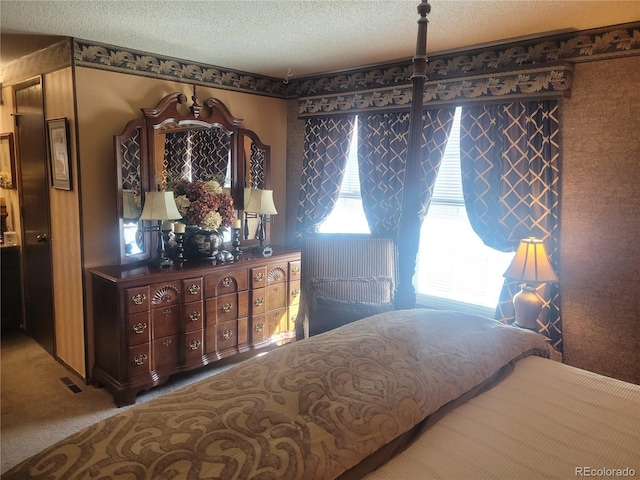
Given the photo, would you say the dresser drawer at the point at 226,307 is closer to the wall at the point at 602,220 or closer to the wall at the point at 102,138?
the wall at the point at 102,138

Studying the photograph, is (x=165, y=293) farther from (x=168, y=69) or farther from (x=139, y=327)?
(x=168, y=69)

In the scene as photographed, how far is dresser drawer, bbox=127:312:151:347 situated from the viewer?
3.02 metres

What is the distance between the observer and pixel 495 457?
1258 mm

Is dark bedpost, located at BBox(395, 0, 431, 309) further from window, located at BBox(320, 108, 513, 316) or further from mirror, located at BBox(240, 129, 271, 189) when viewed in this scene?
mirror, located at BBox(240, 129, 271, 189)

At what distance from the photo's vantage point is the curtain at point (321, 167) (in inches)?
160

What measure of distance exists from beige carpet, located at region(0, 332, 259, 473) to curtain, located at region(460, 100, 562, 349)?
7.21 ft

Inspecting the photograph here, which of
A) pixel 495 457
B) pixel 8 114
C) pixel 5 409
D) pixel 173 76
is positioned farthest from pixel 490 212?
pixel 8 114

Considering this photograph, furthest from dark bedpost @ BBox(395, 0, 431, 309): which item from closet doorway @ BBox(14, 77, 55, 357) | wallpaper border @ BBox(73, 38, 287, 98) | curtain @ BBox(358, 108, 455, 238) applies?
closet doorway @ BBox(14, 77, 55, 357)

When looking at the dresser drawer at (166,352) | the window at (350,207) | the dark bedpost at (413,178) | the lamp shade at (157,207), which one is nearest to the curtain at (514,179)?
the window at (350,207)

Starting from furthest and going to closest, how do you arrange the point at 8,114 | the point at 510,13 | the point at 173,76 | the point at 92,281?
the point at 8,114 → the point at 173,76 → the point at 92,281 → the point at 510,13

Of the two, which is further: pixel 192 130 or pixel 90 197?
pixel 192 130

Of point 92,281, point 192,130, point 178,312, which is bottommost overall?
point 178,312

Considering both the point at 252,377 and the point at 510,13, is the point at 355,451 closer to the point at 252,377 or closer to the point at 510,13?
the point at 252,377

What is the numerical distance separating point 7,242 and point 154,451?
4.10 metres
